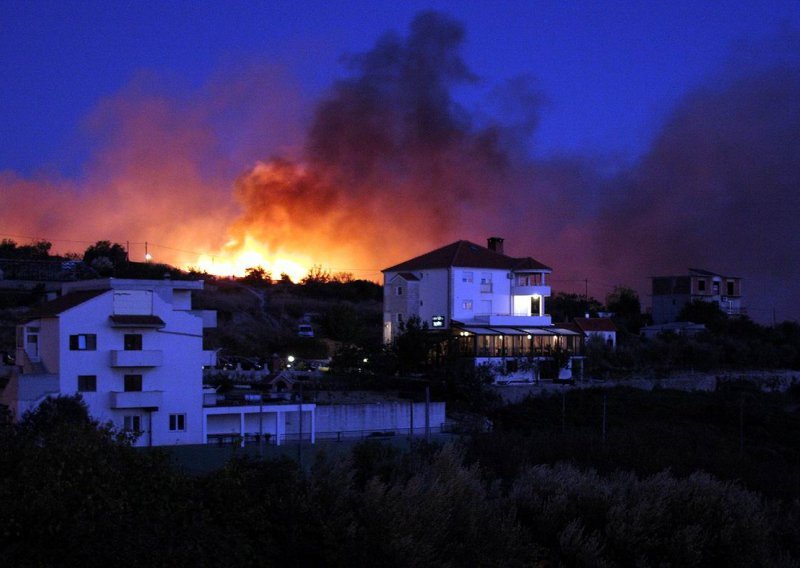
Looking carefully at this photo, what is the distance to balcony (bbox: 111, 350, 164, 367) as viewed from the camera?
27.5 m

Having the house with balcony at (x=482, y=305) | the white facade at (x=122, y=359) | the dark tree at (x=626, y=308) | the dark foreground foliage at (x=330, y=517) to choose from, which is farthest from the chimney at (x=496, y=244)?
the dark foreground foliage at (x=330, y=517)

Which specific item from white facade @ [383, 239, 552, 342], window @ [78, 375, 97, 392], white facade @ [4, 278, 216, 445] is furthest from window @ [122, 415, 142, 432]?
white facade @ [383, 239, 552, 342]

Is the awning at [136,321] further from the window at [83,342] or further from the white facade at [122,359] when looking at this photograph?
the window at [83,342]

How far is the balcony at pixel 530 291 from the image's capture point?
46928 millimetres

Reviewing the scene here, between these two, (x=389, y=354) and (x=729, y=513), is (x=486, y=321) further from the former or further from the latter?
(x=729, y=513)

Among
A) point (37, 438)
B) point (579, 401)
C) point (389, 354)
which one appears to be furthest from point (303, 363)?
point (37, 438)

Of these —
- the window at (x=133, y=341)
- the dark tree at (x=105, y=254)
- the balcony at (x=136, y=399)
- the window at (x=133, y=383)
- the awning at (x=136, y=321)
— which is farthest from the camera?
the dark tree at (x=105, y=254)

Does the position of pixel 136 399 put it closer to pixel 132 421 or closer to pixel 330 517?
pixel 132 421

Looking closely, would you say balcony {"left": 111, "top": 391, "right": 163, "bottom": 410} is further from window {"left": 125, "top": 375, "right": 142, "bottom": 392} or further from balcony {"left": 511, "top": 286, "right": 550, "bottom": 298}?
balcony {"left": 511, "top": 286, "right": 550, "bottom": 298}

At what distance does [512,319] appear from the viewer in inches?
1751

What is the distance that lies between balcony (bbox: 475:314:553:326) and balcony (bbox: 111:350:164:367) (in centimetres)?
1999

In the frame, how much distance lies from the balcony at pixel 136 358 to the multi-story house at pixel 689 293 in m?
48.8

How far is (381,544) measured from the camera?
1048 cm

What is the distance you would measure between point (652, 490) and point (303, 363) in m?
30.2
